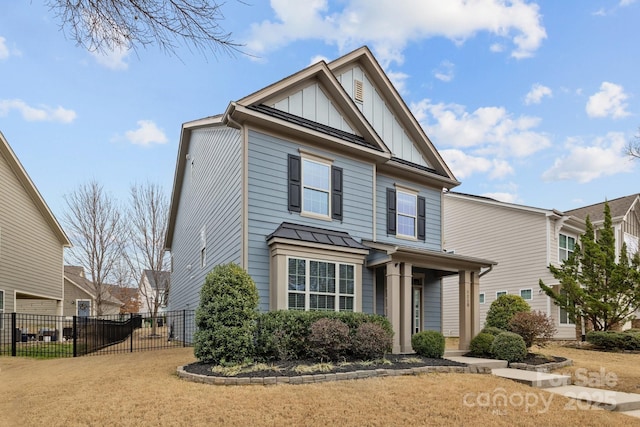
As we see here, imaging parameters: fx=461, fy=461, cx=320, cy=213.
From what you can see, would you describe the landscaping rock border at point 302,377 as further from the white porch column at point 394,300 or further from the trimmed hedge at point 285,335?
the white porch column at point 394,300

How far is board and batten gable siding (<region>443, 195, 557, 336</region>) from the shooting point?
21.5m

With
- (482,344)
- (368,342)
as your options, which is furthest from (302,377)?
(482,344)

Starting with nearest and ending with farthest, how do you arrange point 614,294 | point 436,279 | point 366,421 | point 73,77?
point 366,421 < point 73,77 < point 436,279 < point 614,294

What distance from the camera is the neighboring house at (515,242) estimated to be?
70.1 feet

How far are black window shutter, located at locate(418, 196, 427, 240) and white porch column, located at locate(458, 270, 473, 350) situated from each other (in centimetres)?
209

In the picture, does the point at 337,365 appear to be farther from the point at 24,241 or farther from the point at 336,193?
the point at 24,241

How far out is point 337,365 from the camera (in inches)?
373

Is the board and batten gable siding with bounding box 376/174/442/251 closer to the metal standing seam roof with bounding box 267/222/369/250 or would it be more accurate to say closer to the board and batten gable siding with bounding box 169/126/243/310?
the metal standing seam roof with bounding box 267/222/369/250

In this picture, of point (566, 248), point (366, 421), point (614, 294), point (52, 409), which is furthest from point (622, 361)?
point (52, 409)

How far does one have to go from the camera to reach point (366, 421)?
6.29 metres

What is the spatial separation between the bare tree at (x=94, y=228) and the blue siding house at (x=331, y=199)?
12.5m

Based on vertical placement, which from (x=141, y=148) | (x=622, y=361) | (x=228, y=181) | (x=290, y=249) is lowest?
(x=622, y=361)

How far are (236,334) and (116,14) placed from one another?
654 centimetres

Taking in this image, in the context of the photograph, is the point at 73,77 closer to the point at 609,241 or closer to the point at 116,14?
the point at 116,14
